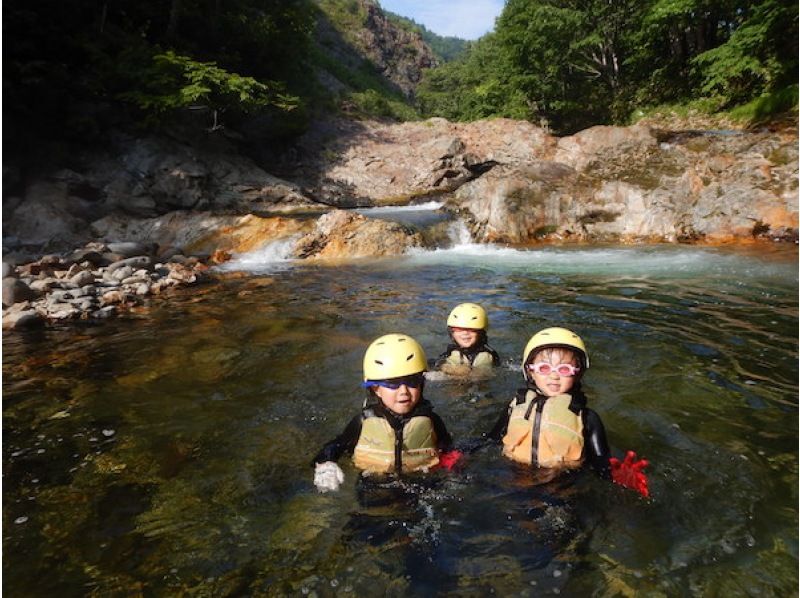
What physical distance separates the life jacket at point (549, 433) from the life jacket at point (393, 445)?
0.78 m

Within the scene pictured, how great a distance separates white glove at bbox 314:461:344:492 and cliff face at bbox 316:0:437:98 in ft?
235

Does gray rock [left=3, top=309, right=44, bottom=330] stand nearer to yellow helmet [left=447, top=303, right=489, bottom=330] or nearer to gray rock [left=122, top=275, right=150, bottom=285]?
gray rock [left=122, top=275, right=150, bottom=285]

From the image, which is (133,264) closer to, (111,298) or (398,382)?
(111,298)

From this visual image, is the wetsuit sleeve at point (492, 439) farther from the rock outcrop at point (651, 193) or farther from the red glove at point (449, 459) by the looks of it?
the rock outcrop at point (651, 193)

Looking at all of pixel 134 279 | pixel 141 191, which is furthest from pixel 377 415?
pixel 141 191

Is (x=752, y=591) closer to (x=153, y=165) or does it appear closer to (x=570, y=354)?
(x=570, y=354)

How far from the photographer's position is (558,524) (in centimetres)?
375

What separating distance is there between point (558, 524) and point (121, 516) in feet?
11.1

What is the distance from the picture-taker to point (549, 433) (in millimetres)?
4207

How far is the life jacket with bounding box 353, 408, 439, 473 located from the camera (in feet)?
14.1

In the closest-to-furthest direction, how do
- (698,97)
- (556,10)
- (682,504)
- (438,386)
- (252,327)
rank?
(682,504), (438,386), (252,327), (698,97), (556,10)

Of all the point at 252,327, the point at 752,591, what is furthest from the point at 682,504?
the point at 252,327

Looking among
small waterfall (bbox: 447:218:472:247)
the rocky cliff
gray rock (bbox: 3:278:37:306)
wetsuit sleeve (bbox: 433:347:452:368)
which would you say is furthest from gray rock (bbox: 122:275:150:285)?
small waterfall (bbox: 447:218:472:247)

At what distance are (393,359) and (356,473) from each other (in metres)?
1.22
